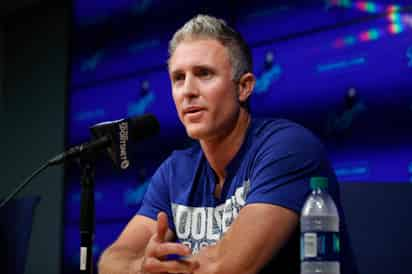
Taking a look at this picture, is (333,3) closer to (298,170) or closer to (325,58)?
(325,58)

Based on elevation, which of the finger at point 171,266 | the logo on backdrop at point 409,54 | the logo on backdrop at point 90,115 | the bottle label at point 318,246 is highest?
the logo on backdrop at point 90,115

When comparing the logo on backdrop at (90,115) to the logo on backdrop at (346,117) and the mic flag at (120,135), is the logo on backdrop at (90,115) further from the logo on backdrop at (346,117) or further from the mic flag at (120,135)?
the mic flag at (120,135)

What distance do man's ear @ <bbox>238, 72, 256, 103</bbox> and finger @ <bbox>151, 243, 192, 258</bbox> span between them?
65 cm

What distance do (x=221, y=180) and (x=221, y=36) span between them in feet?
1.43

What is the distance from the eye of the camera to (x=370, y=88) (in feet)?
9.74

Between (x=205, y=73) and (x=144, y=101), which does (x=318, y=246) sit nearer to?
(x=205, y=73)

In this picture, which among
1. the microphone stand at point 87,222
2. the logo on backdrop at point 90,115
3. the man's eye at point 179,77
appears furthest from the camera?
the logo on backdrop at point 90,115

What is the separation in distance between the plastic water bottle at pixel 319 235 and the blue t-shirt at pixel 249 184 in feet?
0.22

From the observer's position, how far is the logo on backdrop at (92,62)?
4.41m

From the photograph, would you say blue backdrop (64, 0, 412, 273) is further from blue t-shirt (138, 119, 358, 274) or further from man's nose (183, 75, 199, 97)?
man's nose (183, 75, 199, 97)

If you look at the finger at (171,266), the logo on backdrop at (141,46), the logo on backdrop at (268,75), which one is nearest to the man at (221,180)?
the finger at (171,266)

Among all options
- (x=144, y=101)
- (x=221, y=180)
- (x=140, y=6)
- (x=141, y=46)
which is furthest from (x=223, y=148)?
(x=140, y=6)

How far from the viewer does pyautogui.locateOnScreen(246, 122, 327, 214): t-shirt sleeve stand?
1782 mm

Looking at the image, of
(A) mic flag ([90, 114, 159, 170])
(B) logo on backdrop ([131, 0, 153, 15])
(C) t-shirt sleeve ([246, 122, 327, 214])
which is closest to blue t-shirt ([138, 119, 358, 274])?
(C) t-shirt sleeve ([246, 122, 327, 214])
